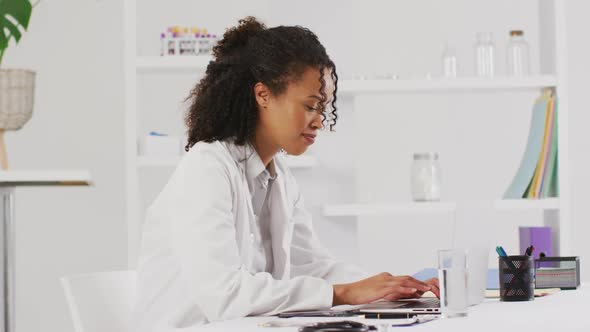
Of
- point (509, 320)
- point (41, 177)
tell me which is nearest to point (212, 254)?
point (509, 320)

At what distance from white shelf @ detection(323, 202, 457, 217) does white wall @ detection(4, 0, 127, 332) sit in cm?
148

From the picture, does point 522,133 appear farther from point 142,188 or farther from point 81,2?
point 81,2

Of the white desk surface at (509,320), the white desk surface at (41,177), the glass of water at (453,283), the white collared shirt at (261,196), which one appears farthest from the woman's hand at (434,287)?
the white desk surface at (41,177)

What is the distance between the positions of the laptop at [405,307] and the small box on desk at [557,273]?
0.26m

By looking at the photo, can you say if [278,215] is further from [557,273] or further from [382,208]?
[382,208]

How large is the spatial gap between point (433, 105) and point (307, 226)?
2650mm

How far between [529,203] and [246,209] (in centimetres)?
169

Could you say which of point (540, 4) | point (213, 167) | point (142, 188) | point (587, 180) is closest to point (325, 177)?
point (540, 4)

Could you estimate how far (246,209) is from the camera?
1.85m

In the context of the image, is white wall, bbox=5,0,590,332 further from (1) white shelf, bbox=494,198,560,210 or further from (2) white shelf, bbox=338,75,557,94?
(1) white shelf, bbox=494,198,560,210

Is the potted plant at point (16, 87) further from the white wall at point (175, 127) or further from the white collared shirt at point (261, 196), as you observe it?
the white collared shirt at point (261, 196)

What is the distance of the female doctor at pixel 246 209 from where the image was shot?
64.2 inches

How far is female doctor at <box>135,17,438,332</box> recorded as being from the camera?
1631mm

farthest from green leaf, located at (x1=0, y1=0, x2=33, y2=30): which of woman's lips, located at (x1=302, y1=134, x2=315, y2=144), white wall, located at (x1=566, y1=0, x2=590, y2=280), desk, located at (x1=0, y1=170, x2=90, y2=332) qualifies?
white wall, located at (x1=566, y1=0, x2=590, y2=280)
